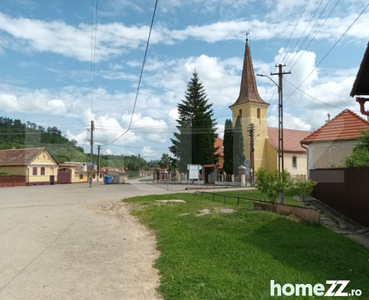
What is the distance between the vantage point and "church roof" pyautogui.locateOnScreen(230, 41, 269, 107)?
5047 centimetres

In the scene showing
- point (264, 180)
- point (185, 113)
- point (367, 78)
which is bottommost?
point (264, 180)

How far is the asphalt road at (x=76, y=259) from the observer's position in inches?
193

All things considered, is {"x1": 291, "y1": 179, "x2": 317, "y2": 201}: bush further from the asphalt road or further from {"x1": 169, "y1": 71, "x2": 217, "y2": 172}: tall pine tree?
{"x1": 169, "y1": 71, "x2": 217, "y2": 172}: tall pine tree

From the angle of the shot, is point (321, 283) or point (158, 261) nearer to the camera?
point (321, 283)

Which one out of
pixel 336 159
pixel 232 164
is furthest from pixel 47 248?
pixel 232 164

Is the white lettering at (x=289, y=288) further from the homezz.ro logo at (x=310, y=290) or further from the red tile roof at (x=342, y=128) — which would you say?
the red tile roof at (x=342, y=128)

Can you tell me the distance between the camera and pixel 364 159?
1128cm

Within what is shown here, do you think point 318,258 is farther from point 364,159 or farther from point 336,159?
point 336,159

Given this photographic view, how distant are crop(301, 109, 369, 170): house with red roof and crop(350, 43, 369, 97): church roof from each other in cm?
1189

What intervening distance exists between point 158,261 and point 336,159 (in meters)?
17.7

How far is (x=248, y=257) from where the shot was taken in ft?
19.6

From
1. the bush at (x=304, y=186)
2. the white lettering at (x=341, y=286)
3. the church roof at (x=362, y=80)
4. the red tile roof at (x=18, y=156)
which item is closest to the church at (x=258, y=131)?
the red tile roof at (x=18, y=156)

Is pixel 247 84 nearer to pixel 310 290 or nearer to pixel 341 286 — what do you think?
pixel 341 286

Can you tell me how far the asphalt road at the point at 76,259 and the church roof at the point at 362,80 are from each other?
6.19 metres
